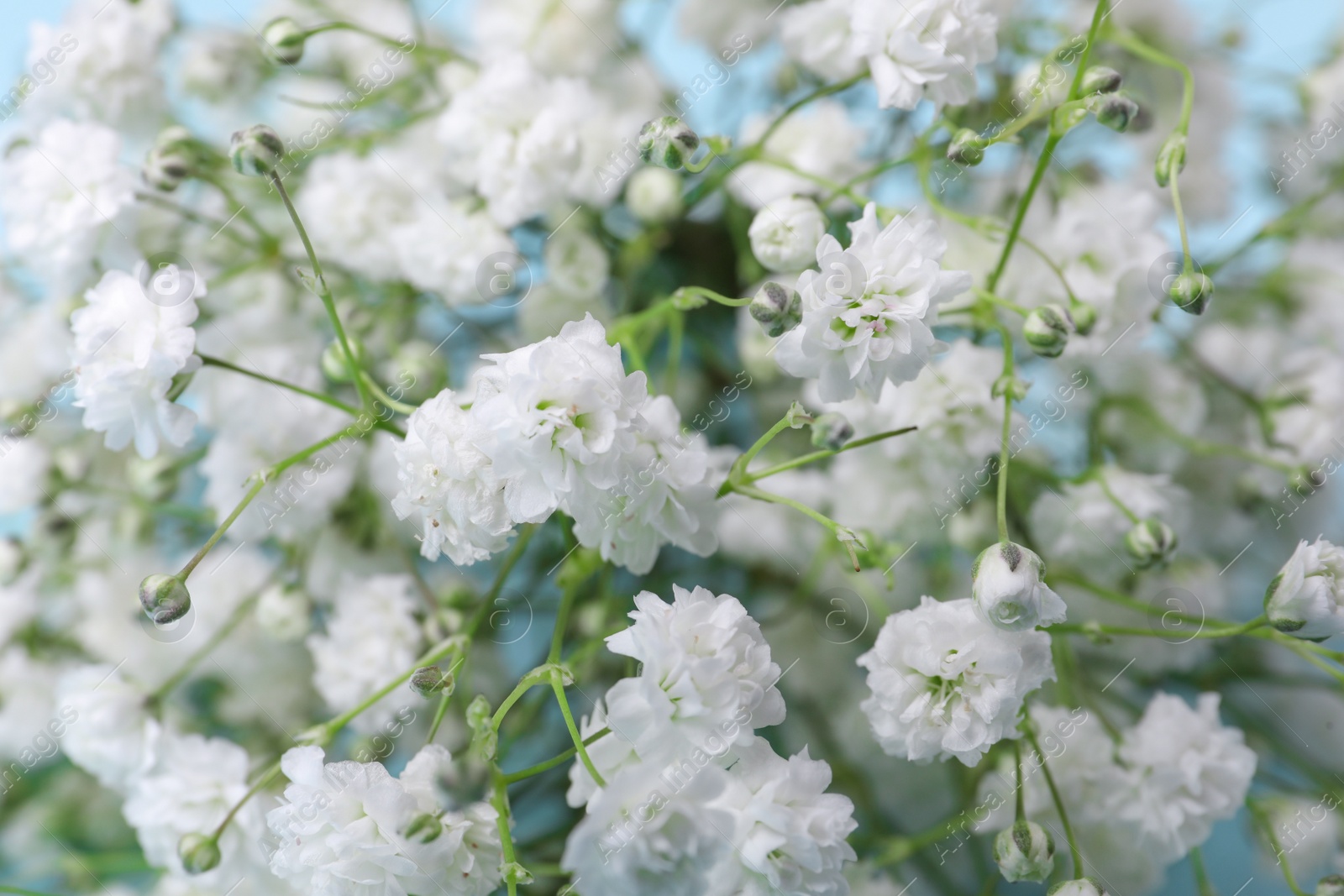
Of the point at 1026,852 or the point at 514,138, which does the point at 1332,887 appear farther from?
the point at 514,138

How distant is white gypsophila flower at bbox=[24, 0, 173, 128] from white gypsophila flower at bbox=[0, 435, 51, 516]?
15cm

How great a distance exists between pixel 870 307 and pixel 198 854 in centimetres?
27

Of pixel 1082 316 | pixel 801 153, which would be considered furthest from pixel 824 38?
pixel 1082 316

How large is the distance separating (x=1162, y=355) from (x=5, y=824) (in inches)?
24.9

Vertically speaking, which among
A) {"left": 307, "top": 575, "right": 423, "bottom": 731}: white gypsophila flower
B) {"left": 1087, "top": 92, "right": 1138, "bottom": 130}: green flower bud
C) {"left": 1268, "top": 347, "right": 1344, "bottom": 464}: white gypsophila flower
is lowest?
{"left": 307, "top": 575, "right": 423, "bottom": 731}: white gypsophila flower

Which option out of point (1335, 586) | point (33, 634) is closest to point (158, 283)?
point (33, 634)

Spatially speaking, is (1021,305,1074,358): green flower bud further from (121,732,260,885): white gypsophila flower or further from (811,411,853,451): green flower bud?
(121,732,260,885): white gypsophila flower

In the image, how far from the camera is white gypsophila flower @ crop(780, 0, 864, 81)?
1.38 feet

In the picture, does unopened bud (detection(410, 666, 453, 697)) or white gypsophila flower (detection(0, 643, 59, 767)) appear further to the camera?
white gypsophila flower (detection(0, 643, 59, 767))

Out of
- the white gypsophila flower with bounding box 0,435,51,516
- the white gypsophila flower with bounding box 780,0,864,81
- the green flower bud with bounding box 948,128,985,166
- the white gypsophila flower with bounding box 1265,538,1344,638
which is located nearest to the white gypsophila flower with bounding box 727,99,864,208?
the white gypsophila flower with bounding box 780,0,864,81

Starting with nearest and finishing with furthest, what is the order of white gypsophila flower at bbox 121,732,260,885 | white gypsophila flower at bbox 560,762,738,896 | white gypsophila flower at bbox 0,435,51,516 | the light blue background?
1. white gypsophila flower at bbox 560,762,738,896
2. white gypsophila flower at bbox 121,732,260,885
3. white gypsophila flower at bbox 0,435,51,516
4. the light blue background

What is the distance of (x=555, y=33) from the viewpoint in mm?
543

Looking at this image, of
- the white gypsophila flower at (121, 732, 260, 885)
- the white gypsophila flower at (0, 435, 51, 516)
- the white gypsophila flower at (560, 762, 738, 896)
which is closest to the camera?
the white gypsophila flower at (560, 762, 738, 896)

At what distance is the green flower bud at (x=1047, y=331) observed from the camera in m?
0.33
